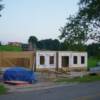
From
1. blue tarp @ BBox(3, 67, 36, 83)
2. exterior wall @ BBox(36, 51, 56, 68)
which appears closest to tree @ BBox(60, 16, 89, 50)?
blue tarp @ BBox(3, 67, 36, 83)

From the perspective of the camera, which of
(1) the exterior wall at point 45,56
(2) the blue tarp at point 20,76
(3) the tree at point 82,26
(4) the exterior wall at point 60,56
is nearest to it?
(3) the tree at point 82,26

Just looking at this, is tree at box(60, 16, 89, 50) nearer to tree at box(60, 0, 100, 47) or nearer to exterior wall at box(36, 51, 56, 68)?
tree at box(60, 0, 100, 47)

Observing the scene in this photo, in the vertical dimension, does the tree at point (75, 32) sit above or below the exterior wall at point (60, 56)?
above

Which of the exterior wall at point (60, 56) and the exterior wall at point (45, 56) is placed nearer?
the exterior wall at point (45, 56)

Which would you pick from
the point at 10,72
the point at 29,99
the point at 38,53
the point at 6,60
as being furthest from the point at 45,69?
the point at 29,99

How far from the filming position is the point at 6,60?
58.1 m

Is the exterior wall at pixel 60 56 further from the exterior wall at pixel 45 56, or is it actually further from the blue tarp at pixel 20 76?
the blue tarp at pixel 20 76

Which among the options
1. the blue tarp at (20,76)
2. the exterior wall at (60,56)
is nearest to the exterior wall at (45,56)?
the exterior wall at (60,56)

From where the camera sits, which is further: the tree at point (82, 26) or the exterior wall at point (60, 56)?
the exterior wall at point (60, 56)

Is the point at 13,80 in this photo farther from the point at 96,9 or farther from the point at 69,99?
the point at 96,9

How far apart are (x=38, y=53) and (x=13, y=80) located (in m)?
22.5

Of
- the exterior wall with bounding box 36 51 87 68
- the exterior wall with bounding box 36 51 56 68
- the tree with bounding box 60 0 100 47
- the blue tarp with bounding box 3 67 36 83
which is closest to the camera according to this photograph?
→ the tree with bounding box 60 0 100 47

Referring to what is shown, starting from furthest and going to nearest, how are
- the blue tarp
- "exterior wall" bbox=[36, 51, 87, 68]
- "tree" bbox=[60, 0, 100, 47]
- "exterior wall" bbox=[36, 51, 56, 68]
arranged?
"exterior wall" bbox=[36, 51, 87, 68]
"exterior wall" bbox=[36, 51, 56, 68]
the blue tarp
"tree" bbox=[60, 0, 100, 47]

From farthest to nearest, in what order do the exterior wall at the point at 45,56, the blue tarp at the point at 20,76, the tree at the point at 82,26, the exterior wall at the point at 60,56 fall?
the exterior wall at the point at 60,56, the exterior wall at the point at 45,56, the blue tarp at the point at 20,76, the tree at the point at 82,26
